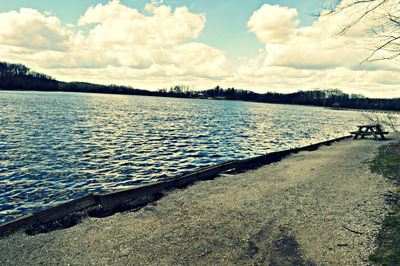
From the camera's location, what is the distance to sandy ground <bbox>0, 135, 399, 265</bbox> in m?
4.78

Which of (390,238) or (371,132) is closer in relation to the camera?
(390,238)

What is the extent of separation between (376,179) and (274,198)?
5.21 m

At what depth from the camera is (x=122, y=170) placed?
1244 cm

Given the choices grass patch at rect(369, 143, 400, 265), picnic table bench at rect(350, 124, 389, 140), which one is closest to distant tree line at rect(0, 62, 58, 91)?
picnic table bench at rect(350, 124, 389, 140)

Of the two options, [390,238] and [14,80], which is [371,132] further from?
[14,80]

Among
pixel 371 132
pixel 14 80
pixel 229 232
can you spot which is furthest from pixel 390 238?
pixel 14 80

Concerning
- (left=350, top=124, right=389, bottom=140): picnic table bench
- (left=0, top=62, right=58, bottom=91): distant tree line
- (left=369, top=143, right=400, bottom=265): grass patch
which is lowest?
(left=369, top=143, right=400, bottom=265): grass patch

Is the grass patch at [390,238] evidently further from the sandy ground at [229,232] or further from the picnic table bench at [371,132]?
the picnic table bench at [371,132]

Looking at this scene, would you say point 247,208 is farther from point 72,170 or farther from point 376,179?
point 72,170

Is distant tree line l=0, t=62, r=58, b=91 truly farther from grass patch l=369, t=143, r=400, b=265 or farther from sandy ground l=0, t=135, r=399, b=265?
grass patch l=369, t=143, r=400, b=265

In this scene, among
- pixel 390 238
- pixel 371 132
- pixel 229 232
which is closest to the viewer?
pixel 390 238

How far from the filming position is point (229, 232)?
5.71 metres

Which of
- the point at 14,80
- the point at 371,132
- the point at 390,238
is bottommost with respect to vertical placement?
the point at 390,238

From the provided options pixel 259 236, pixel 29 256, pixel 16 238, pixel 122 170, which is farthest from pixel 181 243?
pixel 122 170
